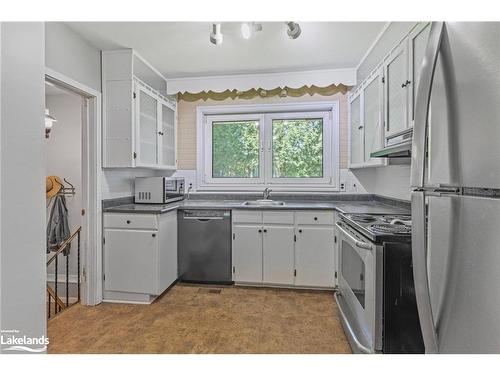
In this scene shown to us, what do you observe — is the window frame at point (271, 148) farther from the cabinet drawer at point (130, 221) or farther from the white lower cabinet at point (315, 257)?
the cabinet drawer at point (130, 221)

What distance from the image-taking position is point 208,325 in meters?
2.10

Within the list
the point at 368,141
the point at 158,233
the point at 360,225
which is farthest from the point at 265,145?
the point at 360,225

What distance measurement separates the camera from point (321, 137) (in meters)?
3.32

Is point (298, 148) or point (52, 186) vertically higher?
point (298, 148)

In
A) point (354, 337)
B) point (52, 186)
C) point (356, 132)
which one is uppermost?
point (356, 132)

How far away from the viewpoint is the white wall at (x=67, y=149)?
348 centimetres

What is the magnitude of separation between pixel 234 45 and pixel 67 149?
2667mm

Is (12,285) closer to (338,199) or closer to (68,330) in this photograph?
(68,330)

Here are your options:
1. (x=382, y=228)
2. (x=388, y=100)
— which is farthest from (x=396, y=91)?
(x=382, y=228)

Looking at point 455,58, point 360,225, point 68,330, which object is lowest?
point 68,330

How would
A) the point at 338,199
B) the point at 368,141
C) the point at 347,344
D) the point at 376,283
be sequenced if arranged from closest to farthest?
the point at 376,283 → the point at 347,344 → the point at 368,141 → the point at 338,199

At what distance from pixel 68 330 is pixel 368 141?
2946 mm

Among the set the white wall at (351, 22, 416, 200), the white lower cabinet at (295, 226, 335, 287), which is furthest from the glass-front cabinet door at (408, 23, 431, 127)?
the white lower cabinet at (295, 226, 335, 287)

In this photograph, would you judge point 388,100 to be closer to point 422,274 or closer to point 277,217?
point 277,217
